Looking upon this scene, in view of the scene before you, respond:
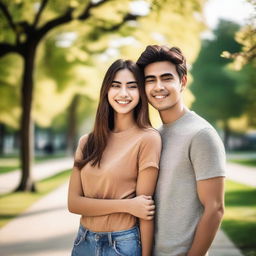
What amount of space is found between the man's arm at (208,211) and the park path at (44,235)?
3.53 meters

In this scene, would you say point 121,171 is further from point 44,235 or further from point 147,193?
point 44,235

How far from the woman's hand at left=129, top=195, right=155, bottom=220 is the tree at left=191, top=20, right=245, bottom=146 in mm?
34440

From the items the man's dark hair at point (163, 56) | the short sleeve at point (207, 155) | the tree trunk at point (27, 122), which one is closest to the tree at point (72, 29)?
the tree trunk at point (27, 122)

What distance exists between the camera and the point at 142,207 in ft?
8.95

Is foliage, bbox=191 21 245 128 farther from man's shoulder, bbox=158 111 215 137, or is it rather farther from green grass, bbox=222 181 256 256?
man's shoulder, bbox=158 111 215 137

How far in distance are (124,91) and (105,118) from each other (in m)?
0.29

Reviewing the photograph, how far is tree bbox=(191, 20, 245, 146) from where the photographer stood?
38.0m

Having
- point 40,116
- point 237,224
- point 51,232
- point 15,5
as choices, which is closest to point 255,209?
point 237,224

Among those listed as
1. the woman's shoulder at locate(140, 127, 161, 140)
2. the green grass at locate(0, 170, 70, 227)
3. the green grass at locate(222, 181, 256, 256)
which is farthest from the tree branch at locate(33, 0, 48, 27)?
the woman's shoulder at locate(140, 127, 161, 140)

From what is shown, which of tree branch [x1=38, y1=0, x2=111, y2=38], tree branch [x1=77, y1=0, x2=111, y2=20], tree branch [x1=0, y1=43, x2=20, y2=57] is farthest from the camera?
tree branch [x1=0, y1=43, x2=20, y2=57]

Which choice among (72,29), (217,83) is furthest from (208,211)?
(217,83)

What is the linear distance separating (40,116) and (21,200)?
11456 mm

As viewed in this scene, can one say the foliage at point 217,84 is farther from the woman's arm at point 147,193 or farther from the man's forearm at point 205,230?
the man's forearm at point 205,230

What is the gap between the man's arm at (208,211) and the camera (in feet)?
8.57
